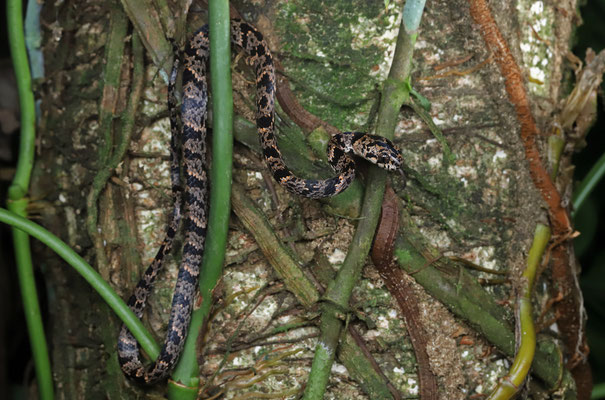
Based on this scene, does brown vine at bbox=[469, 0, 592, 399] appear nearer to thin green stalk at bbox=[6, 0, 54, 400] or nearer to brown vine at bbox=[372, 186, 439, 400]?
brown vine at bbox=[372, 186, 439, 400]

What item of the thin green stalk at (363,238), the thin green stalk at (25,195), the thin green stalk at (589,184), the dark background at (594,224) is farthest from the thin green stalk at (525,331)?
the thin green stalk at (25,195)

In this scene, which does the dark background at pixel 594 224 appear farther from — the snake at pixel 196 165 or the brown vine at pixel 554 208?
the snake at pixel 196 165

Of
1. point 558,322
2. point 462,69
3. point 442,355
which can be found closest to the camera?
point 442,355

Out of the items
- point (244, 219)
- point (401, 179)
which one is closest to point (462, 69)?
point (401, 179)

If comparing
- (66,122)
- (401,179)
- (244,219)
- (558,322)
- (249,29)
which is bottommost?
(558,322)

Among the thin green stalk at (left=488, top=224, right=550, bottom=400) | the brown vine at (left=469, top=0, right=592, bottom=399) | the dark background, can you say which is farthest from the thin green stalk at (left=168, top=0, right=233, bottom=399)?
the dark background

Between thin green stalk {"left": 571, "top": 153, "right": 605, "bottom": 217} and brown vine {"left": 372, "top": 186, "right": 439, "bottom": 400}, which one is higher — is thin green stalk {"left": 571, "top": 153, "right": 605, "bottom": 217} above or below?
above

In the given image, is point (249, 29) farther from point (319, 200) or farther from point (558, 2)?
point (558, 2)
